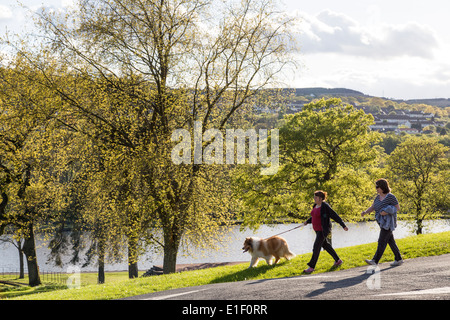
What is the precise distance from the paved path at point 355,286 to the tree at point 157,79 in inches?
399

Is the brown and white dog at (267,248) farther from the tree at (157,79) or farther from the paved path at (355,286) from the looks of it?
the tree at (157,79)

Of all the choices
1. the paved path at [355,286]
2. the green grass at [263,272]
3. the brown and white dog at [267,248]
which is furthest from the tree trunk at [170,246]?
the paved path at [355,286]

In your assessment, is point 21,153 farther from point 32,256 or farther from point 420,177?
point 420,177

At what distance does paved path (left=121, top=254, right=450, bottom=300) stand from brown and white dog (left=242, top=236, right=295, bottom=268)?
109 inches

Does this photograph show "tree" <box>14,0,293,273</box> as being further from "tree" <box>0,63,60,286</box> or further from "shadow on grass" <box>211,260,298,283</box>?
"shadow on grass" <box>211,260,298,283</box>

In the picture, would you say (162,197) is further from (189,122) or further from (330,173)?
(330,173)

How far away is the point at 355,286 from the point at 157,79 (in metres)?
15.6

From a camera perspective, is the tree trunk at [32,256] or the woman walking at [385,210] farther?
the tree trunk at [32,256]

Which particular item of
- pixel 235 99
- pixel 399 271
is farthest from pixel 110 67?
pixel 399 271

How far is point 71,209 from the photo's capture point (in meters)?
36.9

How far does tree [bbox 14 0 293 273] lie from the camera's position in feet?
71.5

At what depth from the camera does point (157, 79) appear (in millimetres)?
22594

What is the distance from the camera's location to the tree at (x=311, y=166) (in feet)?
116
